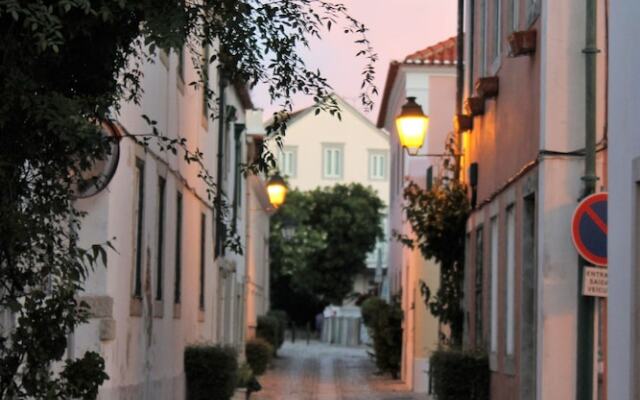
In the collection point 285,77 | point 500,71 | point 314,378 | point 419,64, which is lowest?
point 314,378

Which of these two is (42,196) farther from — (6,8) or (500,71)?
(500,71)

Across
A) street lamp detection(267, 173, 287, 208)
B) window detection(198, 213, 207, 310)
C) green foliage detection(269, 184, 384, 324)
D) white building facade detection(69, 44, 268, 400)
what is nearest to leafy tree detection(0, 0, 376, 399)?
white building facade detection(69, 44, 268, 400)

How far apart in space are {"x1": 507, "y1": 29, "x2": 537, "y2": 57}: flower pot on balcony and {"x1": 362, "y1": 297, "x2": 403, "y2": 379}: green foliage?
20877 mm

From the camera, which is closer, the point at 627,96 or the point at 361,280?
the point at 627,96

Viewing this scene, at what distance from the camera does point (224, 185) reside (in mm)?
28094

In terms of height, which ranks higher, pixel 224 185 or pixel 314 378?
pixel 224 185

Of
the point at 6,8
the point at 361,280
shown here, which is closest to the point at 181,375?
the point at 6,8

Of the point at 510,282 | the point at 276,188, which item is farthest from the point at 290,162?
the point at 510,282

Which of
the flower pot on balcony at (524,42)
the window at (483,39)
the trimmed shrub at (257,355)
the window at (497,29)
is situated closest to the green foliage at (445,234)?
the window at (483,39)

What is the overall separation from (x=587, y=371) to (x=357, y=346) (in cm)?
5557

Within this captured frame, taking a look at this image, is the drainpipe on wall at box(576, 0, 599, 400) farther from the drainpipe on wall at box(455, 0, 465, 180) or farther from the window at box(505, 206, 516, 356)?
the drainpipe on wall at box(455, 0, 465, 180)

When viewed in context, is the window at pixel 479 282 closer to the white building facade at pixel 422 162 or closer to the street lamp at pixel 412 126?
the street lamp at pixel 412 126

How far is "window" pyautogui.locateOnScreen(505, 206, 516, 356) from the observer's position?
1639 cm

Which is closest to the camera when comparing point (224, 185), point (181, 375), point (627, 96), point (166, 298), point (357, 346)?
point (627, 96)
